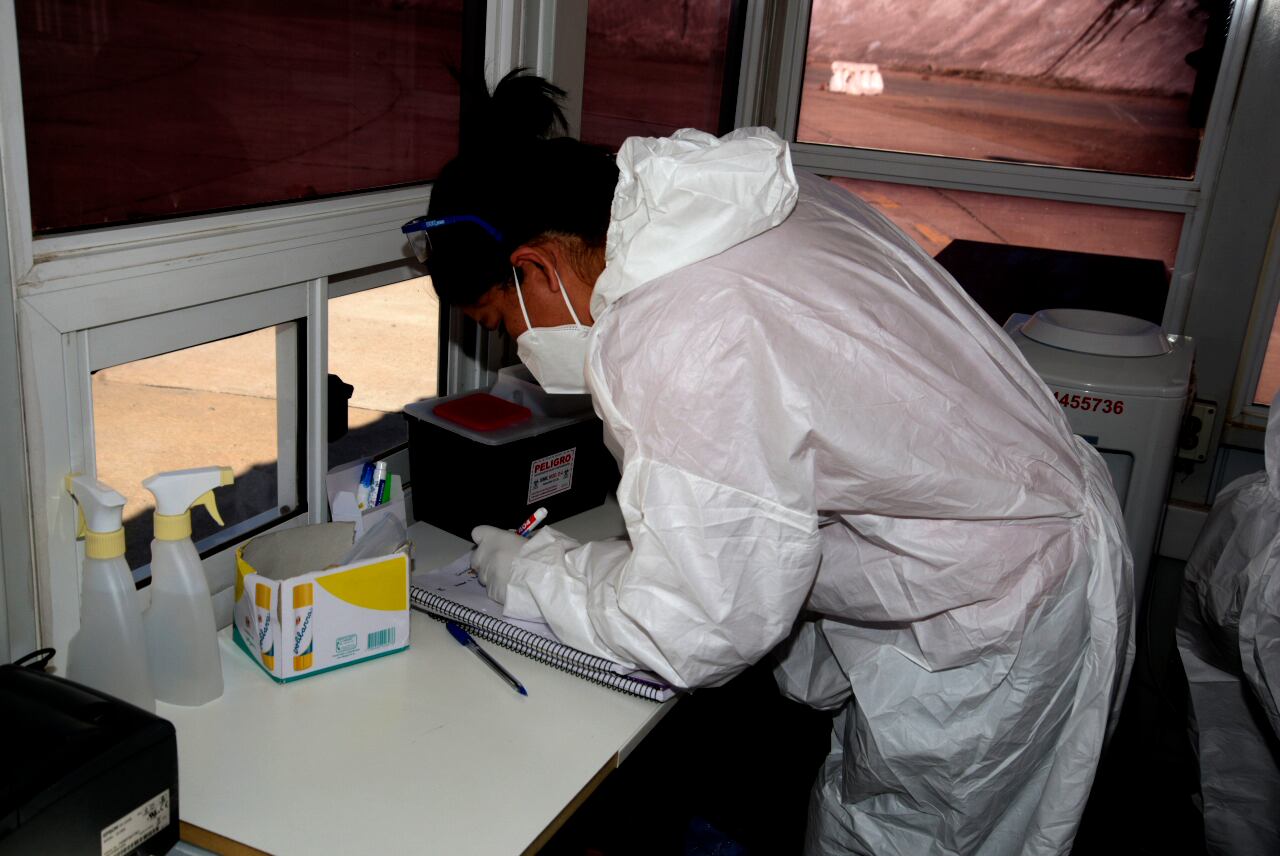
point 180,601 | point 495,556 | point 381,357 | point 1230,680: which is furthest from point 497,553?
point 1230,680

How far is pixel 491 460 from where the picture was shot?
4.68 feet

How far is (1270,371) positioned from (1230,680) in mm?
855

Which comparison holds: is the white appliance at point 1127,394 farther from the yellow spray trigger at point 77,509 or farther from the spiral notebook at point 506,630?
the yellow spray trigger at point 77,509

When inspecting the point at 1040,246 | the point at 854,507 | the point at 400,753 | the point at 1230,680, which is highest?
the point at 1040,246

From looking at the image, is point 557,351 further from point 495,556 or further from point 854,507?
point 854,507

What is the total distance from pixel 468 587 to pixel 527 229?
45cm

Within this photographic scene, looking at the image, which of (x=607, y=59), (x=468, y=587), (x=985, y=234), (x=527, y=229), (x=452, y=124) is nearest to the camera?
(x=527, y=229)

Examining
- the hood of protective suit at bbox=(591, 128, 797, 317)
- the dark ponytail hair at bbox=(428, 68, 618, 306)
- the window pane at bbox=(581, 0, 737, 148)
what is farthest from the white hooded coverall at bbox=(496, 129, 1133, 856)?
the window pane at bbox=(581, 0, 737, 148)

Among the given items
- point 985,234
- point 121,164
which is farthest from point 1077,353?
point 121,164

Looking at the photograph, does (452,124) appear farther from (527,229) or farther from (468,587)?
(468,587)

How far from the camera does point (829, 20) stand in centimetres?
252

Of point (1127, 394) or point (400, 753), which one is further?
point (1127, 394)

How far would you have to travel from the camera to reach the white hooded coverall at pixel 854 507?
100cm

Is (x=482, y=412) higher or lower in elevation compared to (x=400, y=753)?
higher
